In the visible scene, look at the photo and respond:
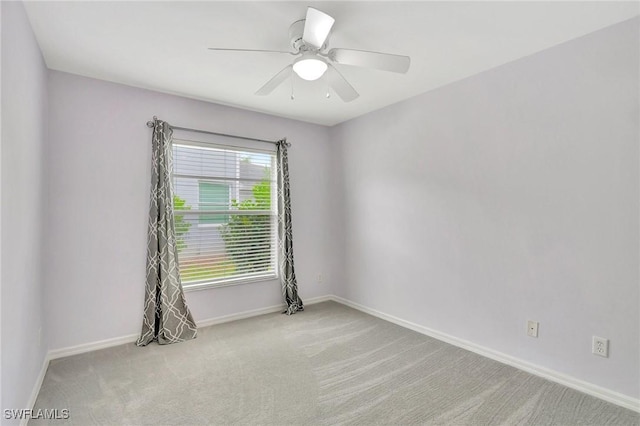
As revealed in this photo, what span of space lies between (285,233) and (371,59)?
247cm

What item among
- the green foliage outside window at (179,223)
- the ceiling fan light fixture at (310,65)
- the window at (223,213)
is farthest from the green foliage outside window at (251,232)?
the ceiling fan light fixture at (310,65)

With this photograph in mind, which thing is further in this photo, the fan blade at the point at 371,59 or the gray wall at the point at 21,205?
the fan blade at the point at 371,59

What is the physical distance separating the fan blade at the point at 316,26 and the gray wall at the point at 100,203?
2079 mm

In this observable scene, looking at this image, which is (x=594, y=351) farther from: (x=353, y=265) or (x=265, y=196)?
(x=265, y=196)

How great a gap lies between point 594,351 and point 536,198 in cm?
112

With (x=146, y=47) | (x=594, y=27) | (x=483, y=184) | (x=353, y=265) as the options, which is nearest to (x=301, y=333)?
(x=353, y=265)

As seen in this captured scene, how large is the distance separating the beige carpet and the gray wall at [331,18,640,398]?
36 cm

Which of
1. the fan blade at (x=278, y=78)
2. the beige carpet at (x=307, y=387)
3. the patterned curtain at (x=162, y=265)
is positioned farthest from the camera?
the patterned curtain at (x=162, y=265)

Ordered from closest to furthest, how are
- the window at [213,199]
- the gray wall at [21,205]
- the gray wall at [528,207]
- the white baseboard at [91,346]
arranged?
the gray wall at [21,205] → the gray wall at [528,207] → the white baseboard at [91,346] → the window at [213,199]

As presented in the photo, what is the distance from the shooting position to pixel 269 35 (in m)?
2.22

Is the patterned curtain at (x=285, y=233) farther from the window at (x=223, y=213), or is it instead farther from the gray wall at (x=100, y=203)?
the gray wall at (x=100, y=203)

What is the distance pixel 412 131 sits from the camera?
3457 mm

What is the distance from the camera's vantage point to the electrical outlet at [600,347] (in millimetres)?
2153
